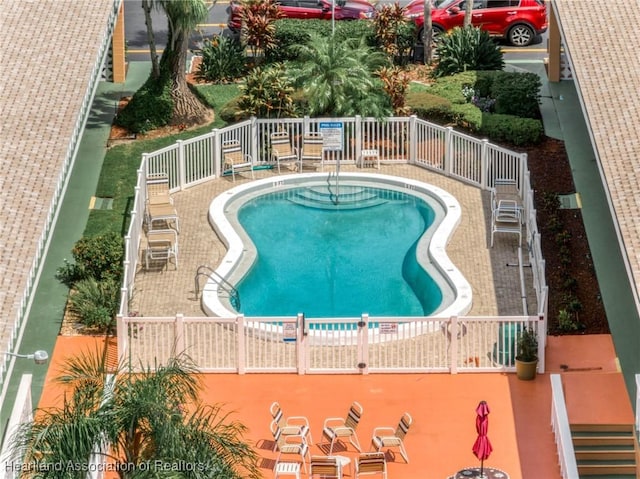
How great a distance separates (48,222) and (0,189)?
57.2 inches

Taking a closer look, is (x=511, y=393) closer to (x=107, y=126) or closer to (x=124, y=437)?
(x=124, y=437)

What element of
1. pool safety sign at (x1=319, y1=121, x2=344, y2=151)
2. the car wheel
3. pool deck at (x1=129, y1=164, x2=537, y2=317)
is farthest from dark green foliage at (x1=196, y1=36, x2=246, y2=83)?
the car wheel

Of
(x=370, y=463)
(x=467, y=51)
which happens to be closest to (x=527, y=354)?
(x=370, y=463)

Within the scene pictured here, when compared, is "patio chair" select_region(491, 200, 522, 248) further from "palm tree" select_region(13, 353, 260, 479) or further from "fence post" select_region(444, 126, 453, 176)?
"palm tree" select_region(13, 353, 260, 479)

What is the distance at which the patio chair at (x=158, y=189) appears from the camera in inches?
1567

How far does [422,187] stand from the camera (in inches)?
1661

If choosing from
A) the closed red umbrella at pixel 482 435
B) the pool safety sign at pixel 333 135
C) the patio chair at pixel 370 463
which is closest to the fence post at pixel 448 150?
the pool safety sign at pixel 333 135

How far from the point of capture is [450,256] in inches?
1517

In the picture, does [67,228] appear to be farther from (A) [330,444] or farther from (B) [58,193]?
(A) [330,444]

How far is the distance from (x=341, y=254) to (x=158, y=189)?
4689mm

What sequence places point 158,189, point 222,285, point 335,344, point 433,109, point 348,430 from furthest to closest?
point 433,109, point 158,189, point 222,285, point 335,344, point 348,430

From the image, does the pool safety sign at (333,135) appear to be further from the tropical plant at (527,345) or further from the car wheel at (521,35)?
the tropical plant at (527,345)

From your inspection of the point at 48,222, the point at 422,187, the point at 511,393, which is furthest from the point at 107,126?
the point at 511,393

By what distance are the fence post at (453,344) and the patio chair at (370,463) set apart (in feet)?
13.8
